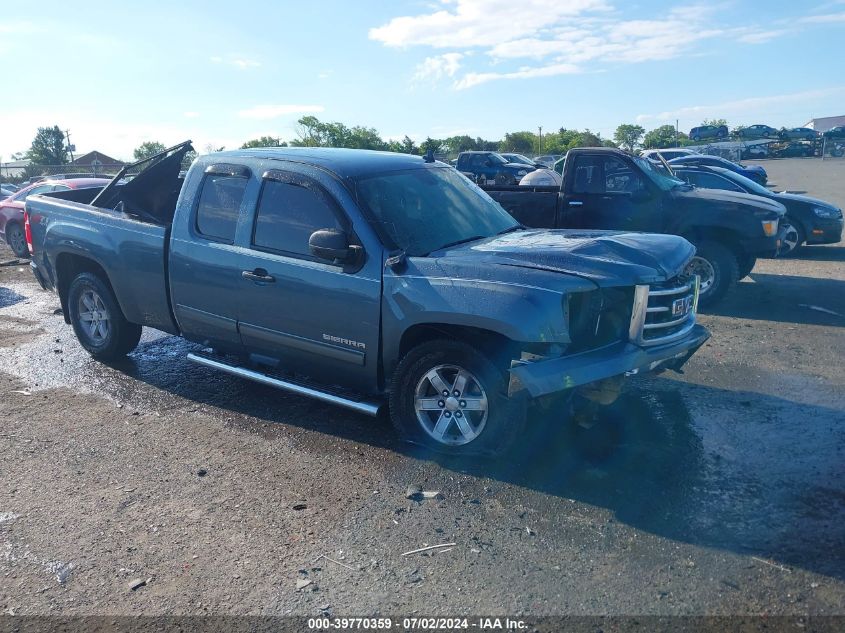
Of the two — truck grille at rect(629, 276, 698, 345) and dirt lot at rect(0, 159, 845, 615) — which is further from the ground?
truck grille at rect(629, 276, 698, 345)

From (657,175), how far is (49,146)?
76.6 metres

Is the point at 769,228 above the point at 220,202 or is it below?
below

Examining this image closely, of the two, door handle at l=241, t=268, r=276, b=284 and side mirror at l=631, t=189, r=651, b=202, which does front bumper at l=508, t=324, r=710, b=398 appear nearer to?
door handle at l=241, t=268, r=276, b=284

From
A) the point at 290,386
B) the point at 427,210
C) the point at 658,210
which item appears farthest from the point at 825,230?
the point at 290,386

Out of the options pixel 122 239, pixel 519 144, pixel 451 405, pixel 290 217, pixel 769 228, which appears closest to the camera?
pixel 451 405

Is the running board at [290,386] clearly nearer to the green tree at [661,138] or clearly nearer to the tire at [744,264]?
the tire at [744,264]

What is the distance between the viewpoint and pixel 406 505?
4254 mm

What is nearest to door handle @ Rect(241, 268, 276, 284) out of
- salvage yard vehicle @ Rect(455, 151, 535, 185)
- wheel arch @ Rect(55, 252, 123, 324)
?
wheel arch @ Rect(55, 252, 123, 324)

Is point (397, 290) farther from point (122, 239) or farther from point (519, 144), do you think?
point (519, 144)

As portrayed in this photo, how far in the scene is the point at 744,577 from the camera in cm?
342

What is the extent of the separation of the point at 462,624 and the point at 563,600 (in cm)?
48

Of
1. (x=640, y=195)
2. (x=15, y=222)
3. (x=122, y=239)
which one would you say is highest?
(x=640, y=195)

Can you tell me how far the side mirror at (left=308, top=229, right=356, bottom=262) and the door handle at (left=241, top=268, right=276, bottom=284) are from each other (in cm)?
57

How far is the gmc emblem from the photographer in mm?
4773
